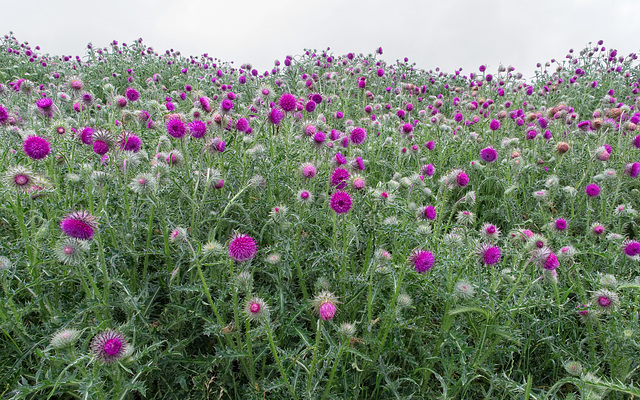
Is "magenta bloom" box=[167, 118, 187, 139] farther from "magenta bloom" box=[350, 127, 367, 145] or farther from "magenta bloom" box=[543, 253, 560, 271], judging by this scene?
"magenta bloom" box=[543, 253, 560, 271]

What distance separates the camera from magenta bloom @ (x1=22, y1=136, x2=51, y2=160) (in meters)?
2.22

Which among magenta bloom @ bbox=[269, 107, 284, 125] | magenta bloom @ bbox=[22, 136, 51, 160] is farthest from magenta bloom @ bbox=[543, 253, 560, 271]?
magenta bloom @ bbox=[22, 136, 51, 160]

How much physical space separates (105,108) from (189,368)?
15.8 feet

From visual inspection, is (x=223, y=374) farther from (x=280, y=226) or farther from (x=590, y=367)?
(x=590, y=367)

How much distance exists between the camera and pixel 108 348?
1602mm

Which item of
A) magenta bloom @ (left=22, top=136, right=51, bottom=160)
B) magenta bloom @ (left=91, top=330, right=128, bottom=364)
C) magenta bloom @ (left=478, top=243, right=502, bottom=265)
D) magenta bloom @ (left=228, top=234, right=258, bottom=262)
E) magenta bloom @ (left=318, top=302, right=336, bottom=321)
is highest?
magenta bloom @ (left=478, top=243, right=502, bottom=265)

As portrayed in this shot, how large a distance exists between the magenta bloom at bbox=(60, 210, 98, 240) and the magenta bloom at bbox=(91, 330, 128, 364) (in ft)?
1.50

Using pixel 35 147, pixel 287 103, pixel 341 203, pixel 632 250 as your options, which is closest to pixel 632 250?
pixel 632 250

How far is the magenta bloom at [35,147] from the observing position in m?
2.22

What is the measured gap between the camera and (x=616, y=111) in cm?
536

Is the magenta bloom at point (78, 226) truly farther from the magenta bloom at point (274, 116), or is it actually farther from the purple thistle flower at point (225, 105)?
the magenta bloom at point (274, 116)

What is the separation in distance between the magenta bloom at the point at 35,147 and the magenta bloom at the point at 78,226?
766 mm

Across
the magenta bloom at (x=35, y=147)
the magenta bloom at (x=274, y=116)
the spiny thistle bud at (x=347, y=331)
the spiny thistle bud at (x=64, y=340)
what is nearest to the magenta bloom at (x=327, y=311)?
the spiny thistle bud at (x=347, y=331)

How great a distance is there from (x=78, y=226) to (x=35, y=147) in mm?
842
